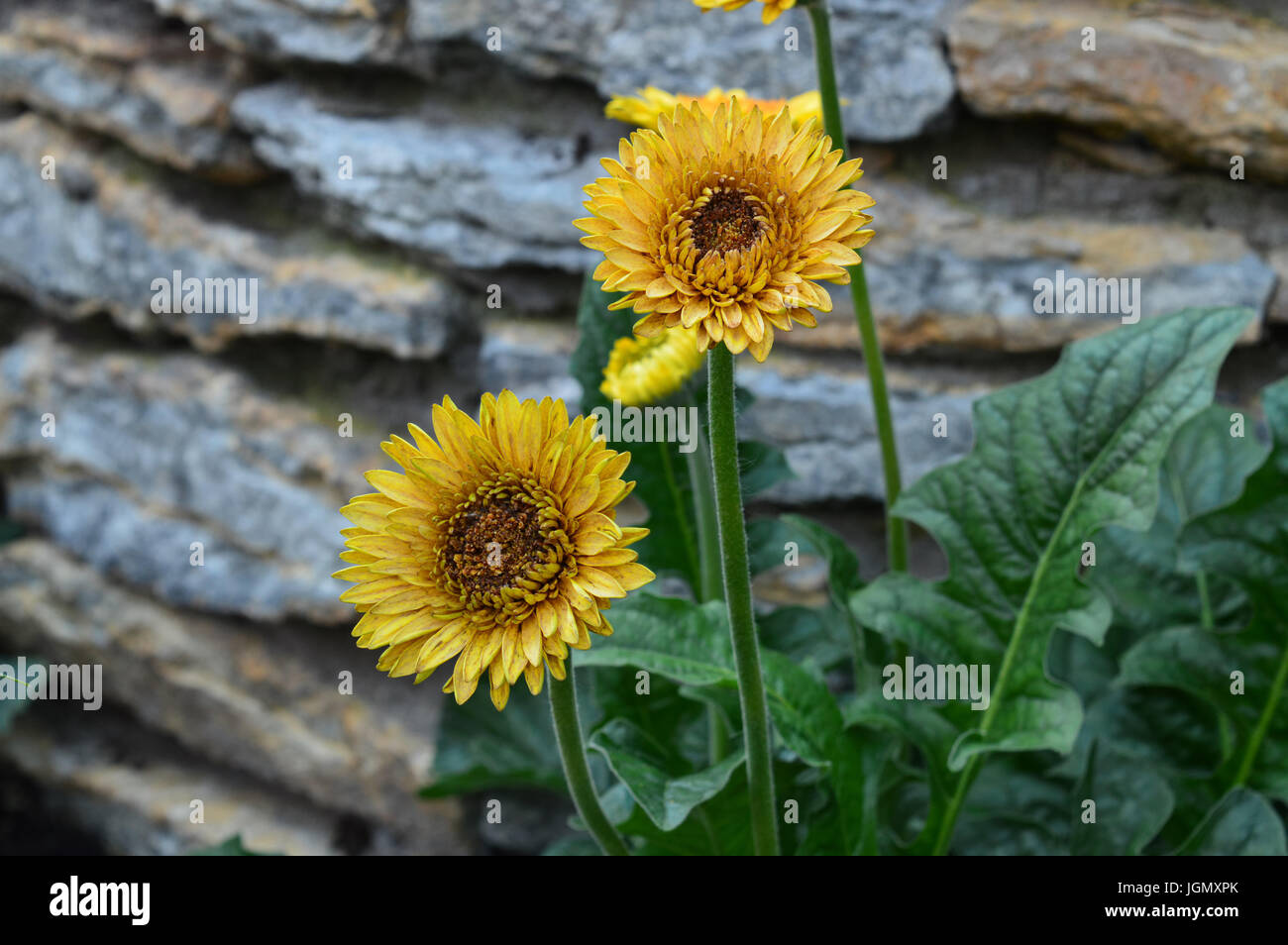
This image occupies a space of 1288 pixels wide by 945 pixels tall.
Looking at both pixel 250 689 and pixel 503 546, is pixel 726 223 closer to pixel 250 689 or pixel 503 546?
pixel 503 546

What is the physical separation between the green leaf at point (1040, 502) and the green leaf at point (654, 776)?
0.23m

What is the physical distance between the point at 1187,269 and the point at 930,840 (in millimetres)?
749

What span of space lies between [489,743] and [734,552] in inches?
31.1

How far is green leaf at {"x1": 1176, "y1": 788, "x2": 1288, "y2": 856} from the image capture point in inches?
42.2

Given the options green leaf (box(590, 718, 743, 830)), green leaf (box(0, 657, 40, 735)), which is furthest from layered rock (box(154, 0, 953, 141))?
green leaf (box(0, 657, 40, 735))

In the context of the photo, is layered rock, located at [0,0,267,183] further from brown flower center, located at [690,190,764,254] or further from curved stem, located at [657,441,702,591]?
brown flower center, located at [690,190,764,254]

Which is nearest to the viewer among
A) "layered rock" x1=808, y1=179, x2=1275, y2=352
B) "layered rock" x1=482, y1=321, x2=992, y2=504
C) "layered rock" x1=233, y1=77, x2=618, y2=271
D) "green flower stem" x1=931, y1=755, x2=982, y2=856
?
"green flower stem" x1=931, y1=755, x2=982, y2=856

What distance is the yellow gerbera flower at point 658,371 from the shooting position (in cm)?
109

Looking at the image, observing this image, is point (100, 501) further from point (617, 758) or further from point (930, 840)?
point (930, 840)

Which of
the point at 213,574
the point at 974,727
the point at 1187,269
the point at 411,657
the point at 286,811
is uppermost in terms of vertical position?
the point at 1187,269

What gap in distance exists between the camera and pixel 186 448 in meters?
1.84

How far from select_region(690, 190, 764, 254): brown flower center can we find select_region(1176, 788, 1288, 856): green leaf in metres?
0.78
